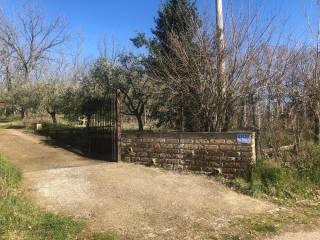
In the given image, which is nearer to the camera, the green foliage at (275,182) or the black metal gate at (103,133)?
the green foliage at (275,182)

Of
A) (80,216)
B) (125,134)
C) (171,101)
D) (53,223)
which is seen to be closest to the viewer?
(53,223)

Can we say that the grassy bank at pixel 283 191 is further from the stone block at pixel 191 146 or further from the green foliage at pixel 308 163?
the stone block at pixel 191 146

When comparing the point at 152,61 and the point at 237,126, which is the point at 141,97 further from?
the point at 237,126

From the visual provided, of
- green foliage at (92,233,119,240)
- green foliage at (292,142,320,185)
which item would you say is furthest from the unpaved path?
green foliage at (292,142,320,185)

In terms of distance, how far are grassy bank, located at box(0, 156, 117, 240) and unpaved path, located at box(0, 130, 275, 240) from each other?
0.93 feet

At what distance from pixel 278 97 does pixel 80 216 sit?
19.5 feet

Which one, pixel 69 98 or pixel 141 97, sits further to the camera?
pixel 69 98

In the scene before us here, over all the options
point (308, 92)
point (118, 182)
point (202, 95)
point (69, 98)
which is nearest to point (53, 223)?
point (118, 182)

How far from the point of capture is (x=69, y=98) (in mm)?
17875

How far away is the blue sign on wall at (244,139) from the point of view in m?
8.30

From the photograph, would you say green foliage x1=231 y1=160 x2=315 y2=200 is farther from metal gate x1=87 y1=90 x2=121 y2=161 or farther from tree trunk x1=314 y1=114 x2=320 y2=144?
metal gate x1=87 y1=90 x2=121 y2=161

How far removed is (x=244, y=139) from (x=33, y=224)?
4528 millimetres

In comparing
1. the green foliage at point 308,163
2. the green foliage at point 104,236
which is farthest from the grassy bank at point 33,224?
the green foliage at point 308,163

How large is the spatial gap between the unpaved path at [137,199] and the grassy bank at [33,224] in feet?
0.93
